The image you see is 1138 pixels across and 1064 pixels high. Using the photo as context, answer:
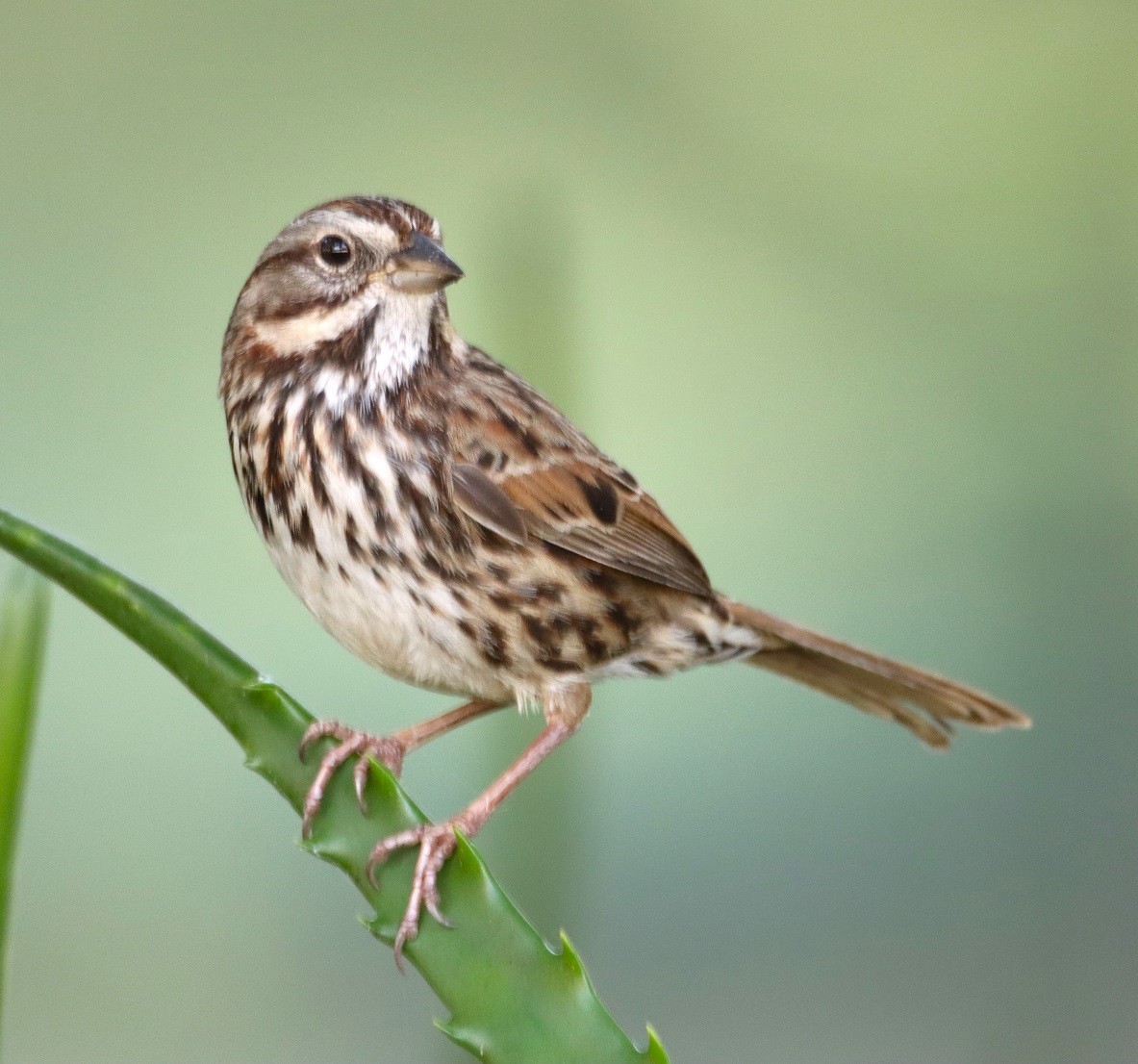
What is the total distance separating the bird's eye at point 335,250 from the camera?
3.96 ft

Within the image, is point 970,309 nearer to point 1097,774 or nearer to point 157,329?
point 1097,774

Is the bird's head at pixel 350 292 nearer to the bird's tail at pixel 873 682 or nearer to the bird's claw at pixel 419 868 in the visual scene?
the bird's claw at pixel 419 868

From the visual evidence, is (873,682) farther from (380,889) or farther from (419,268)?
(380,889)

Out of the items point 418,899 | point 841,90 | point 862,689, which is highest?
point 841,90

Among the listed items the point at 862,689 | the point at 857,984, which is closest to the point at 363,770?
the point at 862,689

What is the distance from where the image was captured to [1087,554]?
2.89 m

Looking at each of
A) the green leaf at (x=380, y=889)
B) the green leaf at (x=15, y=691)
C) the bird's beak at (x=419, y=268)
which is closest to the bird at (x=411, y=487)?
the bird's beak at (x=419, y=268)

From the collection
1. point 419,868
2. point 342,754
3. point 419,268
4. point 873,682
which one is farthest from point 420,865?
point 873,682

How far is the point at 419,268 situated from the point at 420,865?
1.51 feet

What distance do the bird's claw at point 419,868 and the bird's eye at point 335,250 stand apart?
47cm

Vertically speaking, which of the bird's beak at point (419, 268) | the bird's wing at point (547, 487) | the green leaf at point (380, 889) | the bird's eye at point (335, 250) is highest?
the bird's eye at point (335, 250)

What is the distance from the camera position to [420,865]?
0.99 meters

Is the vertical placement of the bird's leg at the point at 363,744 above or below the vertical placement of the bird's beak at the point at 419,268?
below

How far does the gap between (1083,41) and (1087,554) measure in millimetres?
978
